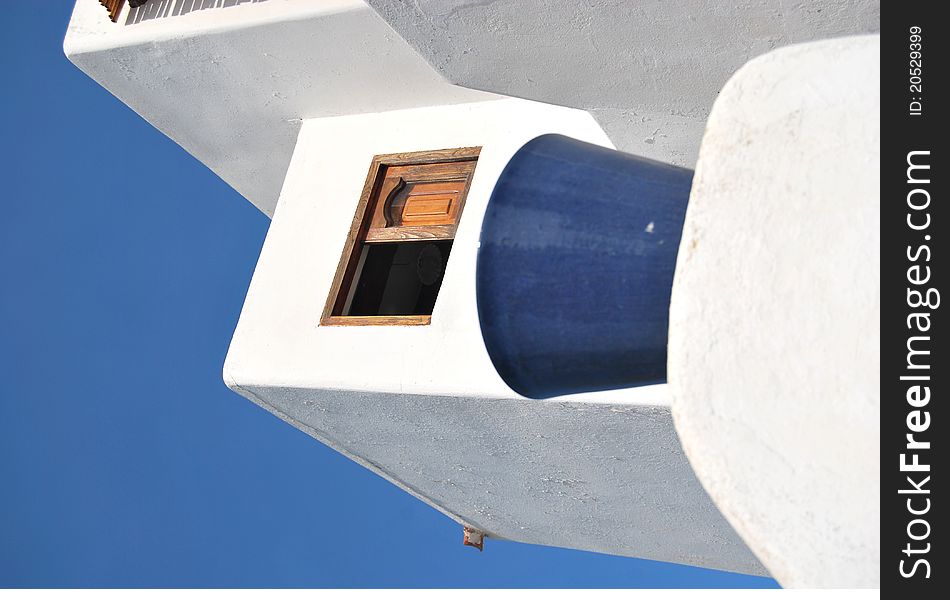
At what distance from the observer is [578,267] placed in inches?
103

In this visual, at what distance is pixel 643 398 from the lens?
458cm

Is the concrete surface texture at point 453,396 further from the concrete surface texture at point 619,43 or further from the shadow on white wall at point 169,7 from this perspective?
the concrete surface texture at point 619,43

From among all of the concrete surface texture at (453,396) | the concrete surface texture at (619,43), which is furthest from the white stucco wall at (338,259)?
the concrete surface texture at (619,43)

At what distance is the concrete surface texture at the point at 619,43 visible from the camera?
349 cm

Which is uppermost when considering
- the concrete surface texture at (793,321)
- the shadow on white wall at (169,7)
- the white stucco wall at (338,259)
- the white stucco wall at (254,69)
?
the shadow on white wall at (169,7)

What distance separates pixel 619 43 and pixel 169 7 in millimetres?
3069

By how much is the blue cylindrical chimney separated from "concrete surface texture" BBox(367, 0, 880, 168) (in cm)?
99

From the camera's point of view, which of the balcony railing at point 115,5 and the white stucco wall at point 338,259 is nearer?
the white stucco wall at point 338,259

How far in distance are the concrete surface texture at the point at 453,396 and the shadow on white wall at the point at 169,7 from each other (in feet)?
2.87

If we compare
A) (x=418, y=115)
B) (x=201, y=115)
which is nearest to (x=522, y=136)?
(x=418, y=115)

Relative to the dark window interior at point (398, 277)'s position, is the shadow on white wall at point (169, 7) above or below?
above

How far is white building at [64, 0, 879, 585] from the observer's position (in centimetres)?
407

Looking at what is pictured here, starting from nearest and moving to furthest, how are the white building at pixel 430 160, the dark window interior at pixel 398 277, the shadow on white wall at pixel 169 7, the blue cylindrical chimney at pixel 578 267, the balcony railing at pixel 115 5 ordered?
the blue cylindrical chimney at pixel 578 267 → the white building at pixel 430 160 → the dark window interior at pixel 398 277 → the shadow on white wall at pixel 169 7 → the balcony railing at pixel 115 5
